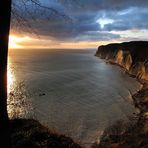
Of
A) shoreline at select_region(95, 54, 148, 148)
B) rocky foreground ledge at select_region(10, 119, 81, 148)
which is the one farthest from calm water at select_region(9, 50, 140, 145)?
rocky foreground ledge at select_region(10, 119, 81, 148)

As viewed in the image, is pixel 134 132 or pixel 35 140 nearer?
pixel 35 140

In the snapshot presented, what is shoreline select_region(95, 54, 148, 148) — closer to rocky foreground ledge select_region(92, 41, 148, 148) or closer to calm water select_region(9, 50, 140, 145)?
rocky foreground ledge select_region(92, 41, 148, 148)

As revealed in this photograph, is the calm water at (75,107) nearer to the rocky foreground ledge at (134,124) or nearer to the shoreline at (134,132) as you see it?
the shoreline at (134,132)

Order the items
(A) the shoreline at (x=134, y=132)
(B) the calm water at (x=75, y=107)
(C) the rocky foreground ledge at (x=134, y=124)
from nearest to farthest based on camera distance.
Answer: (A) the shoreline at (x=134, y=132) < (C) the rocky foreground ledge at (x=134, y=124) < (B) the calm water at (x=75, y=107)

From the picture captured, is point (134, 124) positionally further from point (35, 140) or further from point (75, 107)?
point (35, 140)

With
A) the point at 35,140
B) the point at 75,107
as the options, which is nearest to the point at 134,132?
the point at 35,140

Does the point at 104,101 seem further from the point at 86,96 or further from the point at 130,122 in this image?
the point at 130,122

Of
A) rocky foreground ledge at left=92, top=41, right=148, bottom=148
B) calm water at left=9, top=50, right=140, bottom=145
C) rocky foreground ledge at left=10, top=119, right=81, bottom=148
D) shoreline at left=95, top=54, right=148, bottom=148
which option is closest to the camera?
rocky foreground ledge at left=10, top=119, right=81, bottom=148

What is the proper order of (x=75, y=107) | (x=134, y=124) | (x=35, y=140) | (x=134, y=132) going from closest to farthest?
1. (x=35, y=140)
2. (x=134, y=132)
3. (x=134, y=124)
4. (x=75, y=107)

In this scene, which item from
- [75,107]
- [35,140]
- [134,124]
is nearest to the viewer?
[35,140]

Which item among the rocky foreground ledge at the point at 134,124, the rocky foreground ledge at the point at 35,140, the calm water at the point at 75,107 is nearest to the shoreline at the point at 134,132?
the rocky foreground ledge at the point at 134,124

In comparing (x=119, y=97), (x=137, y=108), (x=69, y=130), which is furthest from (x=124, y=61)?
(x=69, y=130)

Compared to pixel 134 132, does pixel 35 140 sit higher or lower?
higher
